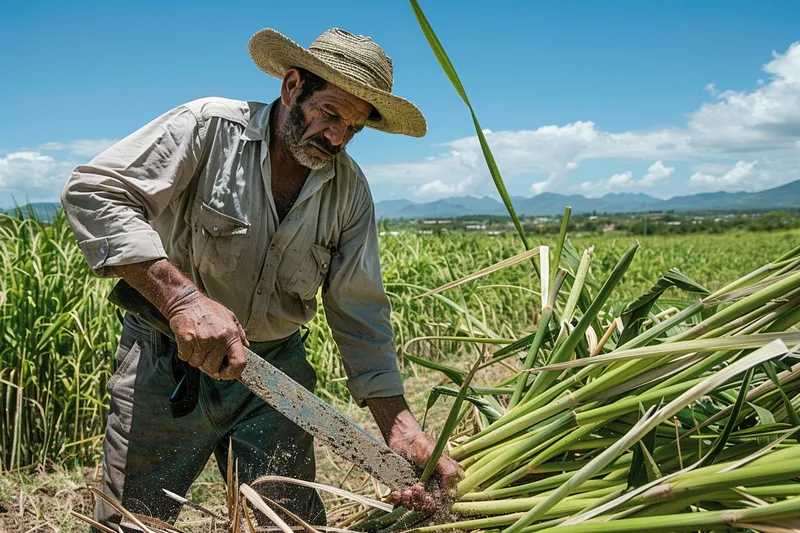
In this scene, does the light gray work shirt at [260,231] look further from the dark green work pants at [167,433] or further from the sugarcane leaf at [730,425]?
the sugarcane leaf at [730,425]

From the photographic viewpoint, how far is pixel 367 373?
2143mm

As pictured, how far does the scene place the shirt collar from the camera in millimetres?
2113

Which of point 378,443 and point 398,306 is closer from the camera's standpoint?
point 378,443

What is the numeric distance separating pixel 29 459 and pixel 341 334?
222cm

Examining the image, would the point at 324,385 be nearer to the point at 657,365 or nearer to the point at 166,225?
the point at 166,225

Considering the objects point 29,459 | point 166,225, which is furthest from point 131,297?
point 29,459

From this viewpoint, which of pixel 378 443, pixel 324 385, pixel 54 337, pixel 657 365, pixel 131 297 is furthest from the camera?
pixel 324 385

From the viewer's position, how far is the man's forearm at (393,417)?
1.93 metres

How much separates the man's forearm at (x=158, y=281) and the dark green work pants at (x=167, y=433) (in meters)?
0.54

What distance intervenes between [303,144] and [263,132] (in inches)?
6.6

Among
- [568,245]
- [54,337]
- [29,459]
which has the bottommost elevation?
[29,459]

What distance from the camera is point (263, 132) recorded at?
6.97ft

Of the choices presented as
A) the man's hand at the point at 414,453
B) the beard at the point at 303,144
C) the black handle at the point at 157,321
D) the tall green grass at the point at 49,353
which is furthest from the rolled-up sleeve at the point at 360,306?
the tall green grass at the point at 49,353

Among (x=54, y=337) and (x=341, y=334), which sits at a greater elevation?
(x=341, y=334)
